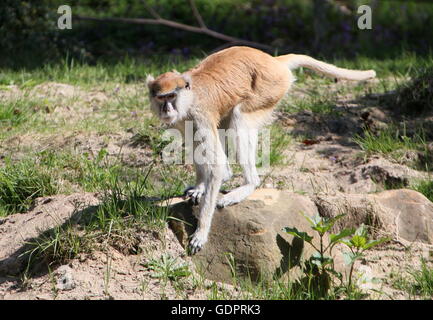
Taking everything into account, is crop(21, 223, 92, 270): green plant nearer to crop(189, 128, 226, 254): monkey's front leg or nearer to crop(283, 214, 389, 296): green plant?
crop(189, 128, 226, 254): monkey's front leg

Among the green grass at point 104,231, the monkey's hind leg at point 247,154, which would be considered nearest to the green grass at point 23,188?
the green grass at point 104,231

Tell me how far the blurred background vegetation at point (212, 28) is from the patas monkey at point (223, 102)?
348 centimetres

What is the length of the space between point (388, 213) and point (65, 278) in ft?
7.68

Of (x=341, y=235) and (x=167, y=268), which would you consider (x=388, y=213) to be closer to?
(x=341, y=235)

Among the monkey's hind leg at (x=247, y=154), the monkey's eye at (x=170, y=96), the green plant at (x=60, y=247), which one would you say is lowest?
the green plant at (x=60, y=247)

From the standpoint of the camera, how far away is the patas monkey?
178 inches

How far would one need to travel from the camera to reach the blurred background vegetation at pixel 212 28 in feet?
27.0

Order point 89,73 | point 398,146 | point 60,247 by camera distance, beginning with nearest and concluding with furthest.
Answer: point 60,247
point 398,146
point 89,73

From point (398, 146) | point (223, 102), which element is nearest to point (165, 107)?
point (223, 102)

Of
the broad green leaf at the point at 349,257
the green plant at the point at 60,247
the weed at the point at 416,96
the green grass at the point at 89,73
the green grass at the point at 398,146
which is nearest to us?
the broad green leaf at the point at 349,257

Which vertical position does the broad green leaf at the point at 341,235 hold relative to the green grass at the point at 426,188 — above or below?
above

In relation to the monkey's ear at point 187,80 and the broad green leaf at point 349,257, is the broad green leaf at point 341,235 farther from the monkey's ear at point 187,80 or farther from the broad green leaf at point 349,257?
the monkey's ear at point 187,80

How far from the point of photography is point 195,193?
4605 mm

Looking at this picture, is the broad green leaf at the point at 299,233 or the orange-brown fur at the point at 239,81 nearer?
the broad green leaf at the point at 299,233
